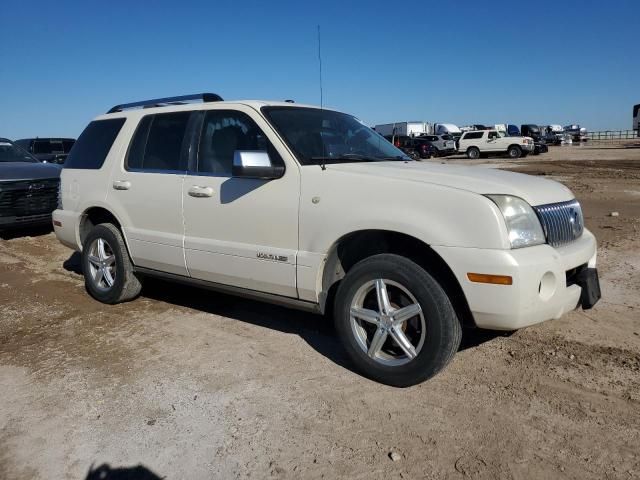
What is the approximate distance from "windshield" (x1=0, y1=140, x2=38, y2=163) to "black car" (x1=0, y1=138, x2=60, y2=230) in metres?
0.53

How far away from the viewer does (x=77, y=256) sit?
27.0 ft

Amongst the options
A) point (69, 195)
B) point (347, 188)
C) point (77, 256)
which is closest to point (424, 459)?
point (347, 188)

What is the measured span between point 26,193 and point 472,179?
849 centimetres

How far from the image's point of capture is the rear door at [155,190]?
15.3 ft

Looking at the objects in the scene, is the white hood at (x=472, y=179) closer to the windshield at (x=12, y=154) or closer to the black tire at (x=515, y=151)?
the windshield at (x=12, y=154)

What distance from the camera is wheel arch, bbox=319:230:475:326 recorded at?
3.42 metres

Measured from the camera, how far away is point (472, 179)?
3.47 meters

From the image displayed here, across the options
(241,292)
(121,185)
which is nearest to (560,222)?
(241,292)

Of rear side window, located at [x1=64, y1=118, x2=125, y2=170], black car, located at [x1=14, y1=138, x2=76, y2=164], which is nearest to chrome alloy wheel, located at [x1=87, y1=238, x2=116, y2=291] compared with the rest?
rear side window, located at [x1=64, y1=118, x2=125, y2=170]

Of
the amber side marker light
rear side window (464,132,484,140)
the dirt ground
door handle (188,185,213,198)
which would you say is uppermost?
rear side window (464,132,484,140)

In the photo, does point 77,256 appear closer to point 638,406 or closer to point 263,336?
point 263,336

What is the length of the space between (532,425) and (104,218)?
14.8ft

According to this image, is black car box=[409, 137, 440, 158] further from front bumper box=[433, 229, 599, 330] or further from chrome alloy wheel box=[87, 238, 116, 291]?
front bumper box=[433, 229, 599, 330]

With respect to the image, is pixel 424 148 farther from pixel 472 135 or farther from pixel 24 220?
pixel 24 220
